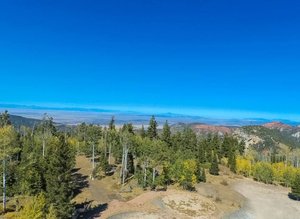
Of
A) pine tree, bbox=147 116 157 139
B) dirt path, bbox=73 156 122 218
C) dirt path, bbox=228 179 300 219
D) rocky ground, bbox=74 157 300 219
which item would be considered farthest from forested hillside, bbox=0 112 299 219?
dirt path, bbox=228 179 300 219

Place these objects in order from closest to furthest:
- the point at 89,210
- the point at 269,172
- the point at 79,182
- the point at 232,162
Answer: the point at 89,210
the point at 79,182
the point at 269,172
the point at 232,162

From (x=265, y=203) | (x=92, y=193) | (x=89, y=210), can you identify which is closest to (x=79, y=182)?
(x=92, y=193)

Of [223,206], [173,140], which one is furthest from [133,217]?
[173,140]

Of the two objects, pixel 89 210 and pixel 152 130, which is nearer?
pixel 89 210

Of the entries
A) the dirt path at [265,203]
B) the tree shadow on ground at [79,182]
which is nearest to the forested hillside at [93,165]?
the tree shadow on ground at [79,182]

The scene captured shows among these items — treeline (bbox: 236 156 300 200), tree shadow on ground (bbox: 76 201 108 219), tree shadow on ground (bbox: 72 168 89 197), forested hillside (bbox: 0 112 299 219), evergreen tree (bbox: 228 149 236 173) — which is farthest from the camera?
evergreen tree (bbox: 228 149 236 173)

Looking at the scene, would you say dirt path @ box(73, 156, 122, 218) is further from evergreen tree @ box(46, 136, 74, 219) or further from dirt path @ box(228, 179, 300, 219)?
dirt path @ box(228, 179, 300, 219)

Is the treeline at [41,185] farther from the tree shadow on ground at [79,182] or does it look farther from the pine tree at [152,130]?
the pine tree at [152,130]

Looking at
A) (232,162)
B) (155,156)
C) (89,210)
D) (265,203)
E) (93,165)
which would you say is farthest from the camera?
(232,162)

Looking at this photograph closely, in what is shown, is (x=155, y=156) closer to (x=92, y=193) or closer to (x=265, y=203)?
(x=92, y=193)
